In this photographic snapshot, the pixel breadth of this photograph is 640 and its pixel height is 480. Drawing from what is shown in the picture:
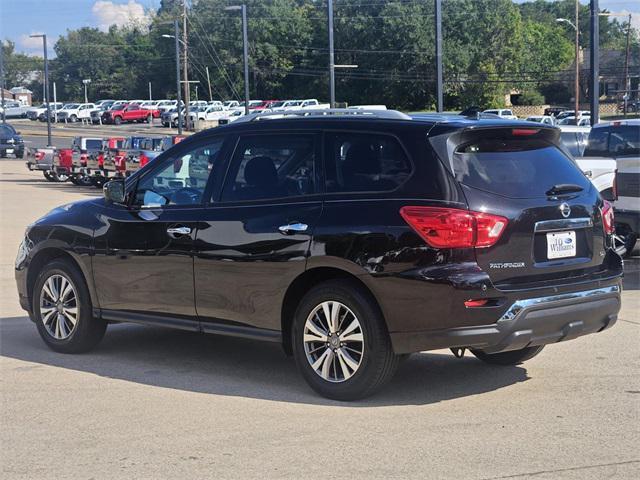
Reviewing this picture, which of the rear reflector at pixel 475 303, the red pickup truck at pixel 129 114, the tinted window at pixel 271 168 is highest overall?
the red pickup truck at pixel 129 114

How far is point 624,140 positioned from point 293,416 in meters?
10.4

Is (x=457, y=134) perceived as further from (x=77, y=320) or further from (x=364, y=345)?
(x=77, y=320)

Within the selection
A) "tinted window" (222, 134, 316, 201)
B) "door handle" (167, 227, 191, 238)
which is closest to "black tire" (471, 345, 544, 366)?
"tinted window" (222, 134, 316, 201)

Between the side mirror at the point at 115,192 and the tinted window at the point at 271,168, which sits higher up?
the tinted window at the point at 271,168

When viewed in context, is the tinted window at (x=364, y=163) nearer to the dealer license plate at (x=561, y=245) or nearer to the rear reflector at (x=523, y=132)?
the rear reflector at (x=523, y=132)

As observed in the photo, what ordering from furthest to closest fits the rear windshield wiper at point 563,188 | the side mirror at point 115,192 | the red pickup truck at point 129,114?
the red pickup truck at point 129,114 → the side mirror at point 115,192 → the rear windshield wiper at point 563,188

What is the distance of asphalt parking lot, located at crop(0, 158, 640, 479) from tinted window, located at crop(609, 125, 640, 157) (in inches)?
266

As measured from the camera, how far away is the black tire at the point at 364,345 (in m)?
6.36

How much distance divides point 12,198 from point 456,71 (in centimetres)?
6034

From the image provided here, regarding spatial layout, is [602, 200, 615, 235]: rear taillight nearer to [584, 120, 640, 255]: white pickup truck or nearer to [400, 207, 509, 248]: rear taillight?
[400, 207, 509, 248]: rear taillight

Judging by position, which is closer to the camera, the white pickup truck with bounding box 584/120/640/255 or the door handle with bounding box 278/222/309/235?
the door handle with bounding box 278/222/309/235

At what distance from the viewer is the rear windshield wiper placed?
6582mm

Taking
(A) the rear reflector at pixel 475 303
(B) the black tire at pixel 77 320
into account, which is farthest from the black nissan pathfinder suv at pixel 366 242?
(B) the black tire at pixel 77 320

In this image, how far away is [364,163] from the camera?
21.8 feet
